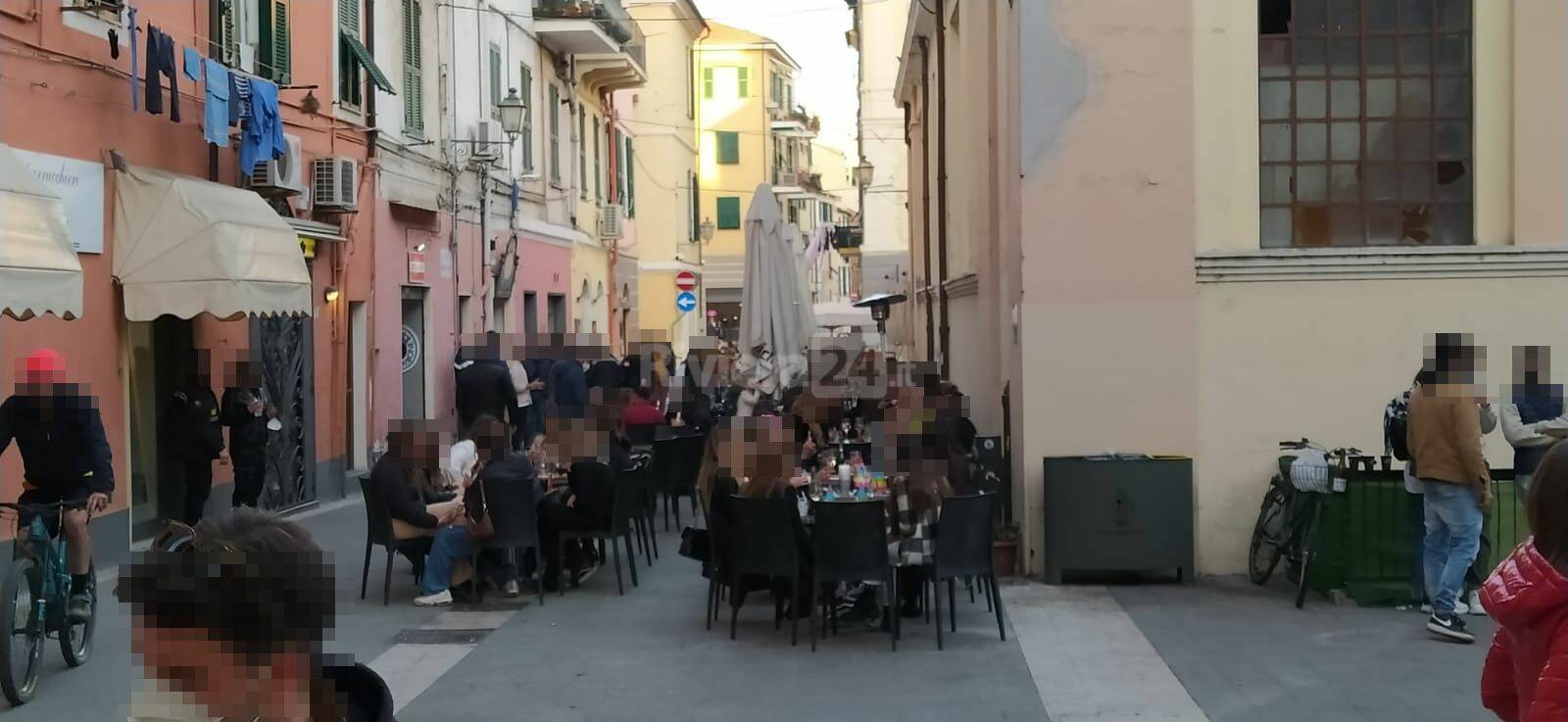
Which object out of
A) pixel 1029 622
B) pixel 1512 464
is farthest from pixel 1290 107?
pixel 1029 622

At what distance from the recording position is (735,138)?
2429 inches

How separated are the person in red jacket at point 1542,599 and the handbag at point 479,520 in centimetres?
751

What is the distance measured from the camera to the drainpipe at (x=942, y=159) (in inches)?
766

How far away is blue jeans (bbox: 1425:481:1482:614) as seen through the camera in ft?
27.8

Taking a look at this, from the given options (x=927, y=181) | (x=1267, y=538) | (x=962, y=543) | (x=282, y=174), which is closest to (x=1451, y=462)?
(x=1267, y=538)

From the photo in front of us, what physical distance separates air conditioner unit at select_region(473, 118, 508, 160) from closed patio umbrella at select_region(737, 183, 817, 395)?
7815 millimetres

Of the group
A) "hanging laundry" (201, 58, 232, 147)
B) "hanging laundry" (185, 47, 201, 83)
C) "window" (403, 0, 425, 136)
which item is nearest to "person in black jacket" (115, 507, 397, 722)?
"hanging laundry" (185, 47, 201, 83)

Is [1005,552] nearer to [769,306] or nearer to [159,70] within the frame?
[769,306]

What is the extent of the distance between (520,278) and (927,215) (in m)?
7.20

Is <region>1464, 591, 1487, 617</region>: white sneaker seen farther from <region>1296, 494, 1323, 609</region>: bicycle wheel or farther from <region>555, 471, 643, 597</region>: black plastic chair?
<region>555, 471, 643, 597</region>: black plastic chair

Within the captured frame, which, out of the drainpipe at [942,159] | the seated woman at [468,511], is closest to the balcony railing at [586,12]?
the drainpipe at [942,159]

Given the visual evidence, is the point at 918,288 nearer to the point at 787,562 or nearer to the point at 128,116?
the point at 128,116

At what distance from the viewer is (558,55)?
1158 inches

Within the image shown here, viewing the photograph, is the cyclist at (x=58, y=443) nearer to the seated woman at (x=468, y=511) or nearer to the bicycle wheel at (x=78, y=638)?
the bicycle wheel at (x=78, y=638)
